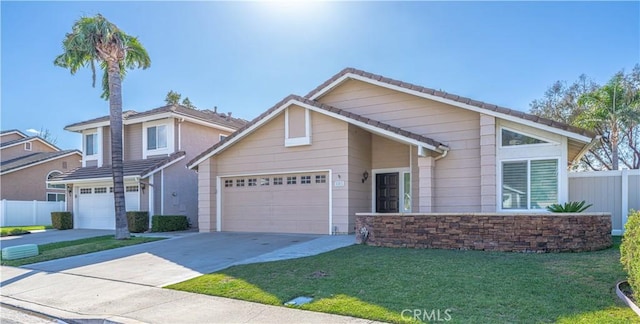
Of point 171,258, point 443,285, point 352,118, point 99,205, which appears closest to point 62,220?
point 99,205

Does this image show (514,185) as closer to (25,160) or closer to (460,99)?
(460,99)

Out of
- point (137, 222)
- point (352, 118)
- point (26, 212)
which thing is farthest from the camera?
point (26, 212)

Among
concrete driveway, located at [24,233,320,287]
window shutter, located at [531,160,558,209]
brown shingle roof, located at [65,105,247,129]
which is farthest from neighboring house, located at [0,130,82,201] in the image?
window shutter, located at [531,160,558,209]

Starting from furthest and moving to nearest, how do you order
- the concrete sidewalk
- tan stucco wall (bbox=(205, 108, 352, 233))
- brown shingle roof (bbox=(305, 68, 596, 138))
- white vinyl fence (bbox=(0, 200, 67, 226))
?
1. white vinyl fence (bbox=(0, 200, 67, 226))
2. tan stucco wall (bbox=(205, 108, 352, 233))
3. brown shingle roof (bbox=(305, 68, 596, 138))
4. the concrete sidewalk

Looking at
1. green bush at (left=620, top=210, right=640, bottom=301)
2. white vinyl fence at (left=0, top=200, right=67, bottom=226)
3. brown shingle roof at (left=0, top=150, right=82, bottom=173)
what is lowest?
white vinyl fence at (left=0, top=200, right=67, bottom=226)

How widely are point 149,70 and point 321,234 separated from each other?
1076cm

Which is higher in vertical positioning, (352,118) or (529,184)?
(352,118)

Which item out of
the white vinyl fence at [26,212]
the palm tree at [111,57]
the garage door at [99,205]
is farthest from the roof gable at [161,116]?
the white vinyl fence at [26,212]

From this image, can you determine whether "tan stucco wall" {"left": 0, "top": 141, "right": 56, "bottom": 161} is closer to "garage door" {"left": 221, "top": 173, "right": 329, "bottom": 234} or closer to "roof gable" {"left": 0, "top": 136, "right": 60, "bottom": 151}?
"roof gable" {"left": 0, "top": 136, "right": 60, "bottom": 151}

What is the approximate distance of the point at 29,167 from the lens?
27141mm

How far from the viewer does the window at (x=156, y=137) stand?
20219 millimetres

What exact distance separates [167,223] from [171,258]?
294 inches

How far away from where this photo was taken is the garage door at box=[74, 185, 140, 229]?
774 inches

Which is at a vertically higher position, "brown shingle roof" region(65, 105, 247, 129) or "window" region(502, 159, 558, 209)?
"brown shingle roof" region(65, 105, 247, 129)
